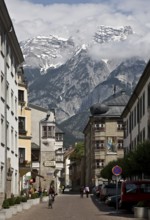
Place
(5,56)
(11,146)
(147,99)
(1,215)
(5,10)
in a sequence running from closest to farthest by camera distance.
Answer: (1,215) → (5,10) → (5,56) → (11,146) → (147,99)

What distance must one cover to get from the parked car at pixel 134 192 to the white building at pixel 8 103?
8.72 m

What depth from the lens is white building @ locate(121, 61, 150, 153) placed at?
6097 centimetres

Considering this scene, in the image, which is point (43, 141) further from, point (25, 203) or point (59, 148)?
point (25, 203)

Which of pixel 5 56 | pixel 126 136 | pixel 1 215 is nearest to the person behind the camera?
pixel 1 215

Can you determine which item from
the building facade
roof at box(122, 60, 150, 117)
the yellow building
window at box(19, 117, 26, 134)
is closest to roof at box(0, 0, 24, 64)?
the yellow building

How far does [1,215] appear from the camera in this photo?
2961cm

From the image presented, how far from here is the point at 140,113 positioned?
224 feet

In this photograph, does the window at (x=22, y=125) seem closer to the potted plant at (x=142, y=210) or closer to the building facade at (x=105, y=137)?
the potted plant at (x=142, y=210)

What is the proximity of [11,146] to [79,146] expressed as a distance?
138860mm

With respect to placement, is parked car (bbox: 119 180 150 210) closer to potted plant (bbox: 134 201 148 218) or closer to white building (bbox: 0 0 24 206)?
potted plant (bbox: 134 201 148 218)

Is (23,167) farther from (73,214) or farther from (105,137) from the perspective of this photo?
(105,137)

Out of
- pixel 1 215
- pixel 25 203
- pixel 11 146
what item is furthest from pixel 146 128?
pixel 1 215

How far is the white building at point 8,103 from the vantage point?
43094mm

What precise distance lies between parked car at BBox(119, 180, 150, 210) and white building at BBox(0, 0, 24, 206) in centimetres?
872
